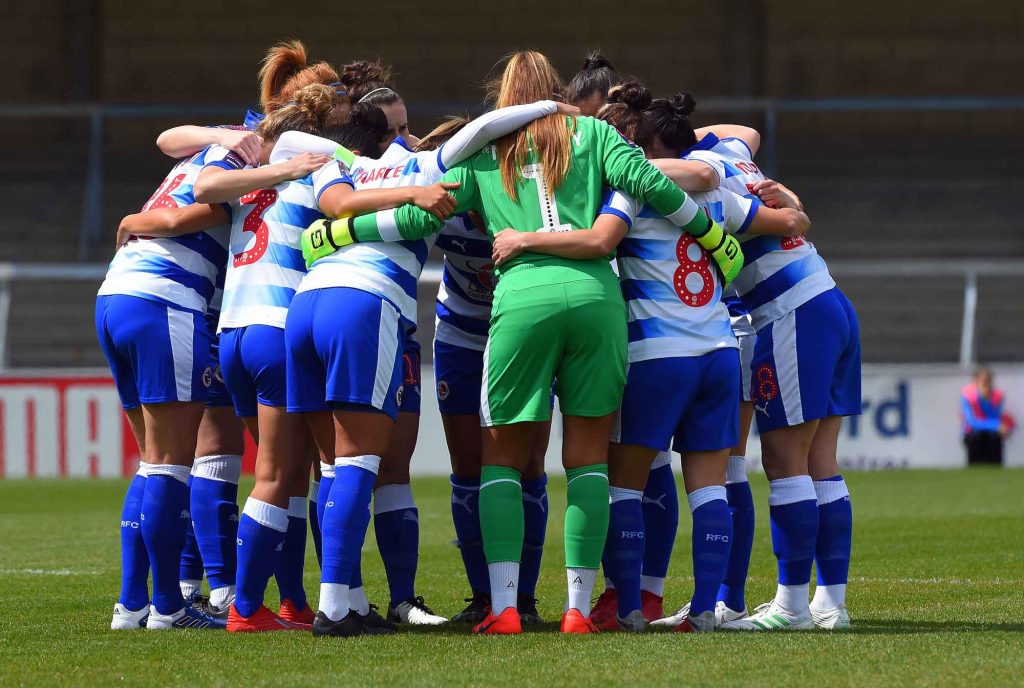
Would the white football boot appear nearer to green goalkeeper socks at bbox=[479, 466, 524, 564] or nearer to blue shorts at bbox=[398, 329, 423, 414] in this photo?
blue shorts at bbox=[398, 329, 423, 414]

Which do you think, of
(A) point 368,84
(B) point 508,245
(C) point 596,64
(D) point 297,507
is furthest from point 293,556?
(C) point 596,64

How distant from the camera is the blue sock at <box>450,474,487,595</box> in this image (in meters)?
5.76

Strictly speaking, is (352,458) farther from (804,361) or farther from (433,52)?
(433,52)

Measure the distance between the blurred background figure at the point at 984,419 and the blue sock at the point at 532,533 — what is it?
31.8 ft

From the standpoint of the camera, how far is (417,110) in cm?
2044

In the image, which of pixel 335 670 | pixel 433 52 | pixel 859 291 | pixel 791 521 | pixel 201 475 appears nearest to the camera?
pixel 335 670

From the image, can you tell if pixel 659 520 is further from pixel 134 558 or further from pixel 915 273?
pixel 915 273

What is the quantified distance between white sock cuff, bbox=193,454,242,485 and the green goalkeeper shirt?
1.20m

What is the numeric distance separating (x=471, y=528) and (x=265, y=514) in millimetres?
983

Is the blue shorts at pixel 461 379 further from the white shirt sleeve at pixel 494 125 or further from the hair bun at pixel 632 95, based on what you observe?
the hair bun at pixel 632 95

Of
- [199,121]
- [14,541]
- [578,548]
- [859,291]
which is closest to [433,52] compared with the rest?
[199,121]

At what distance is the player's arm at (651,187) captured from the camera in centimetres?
490

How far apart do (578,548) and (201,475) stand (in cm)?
159

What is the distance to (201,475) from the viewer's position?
5.60 meters
